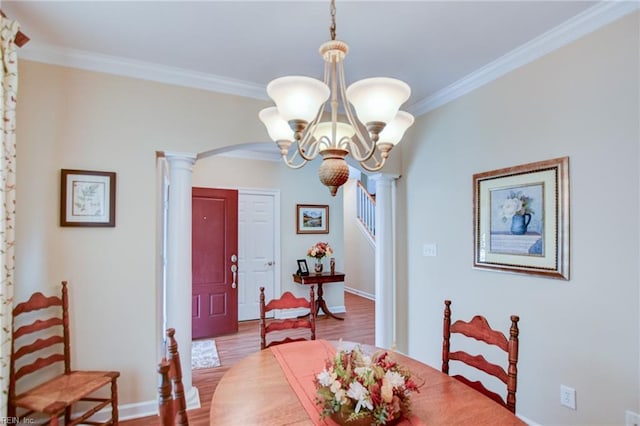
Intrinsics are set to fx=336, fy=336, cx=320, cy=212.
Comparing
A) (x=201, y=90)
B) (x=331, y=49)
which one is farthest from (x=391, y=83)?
(x=201, y=90)

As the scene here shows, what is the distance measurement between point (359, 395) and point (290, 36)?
203 cm

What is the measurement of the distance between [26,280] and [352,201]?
629 cm

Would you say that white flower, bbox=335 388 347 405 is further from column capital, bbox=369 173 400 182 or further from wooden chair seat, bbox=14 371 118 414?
column capital, bbox=369 173 400 182

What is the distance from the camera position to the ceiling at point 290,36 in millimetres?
1861

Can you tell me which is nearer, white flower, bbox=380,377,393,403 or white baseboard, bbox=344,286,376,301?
white flower, bbox=380,377,393,403

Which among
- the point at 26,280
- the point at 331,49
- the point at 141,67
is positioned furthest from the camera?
the point at 141,67

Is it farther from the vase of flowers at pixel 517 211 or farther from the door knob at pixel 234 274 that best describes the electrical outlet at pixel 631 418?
the door knob at pixel 234 274

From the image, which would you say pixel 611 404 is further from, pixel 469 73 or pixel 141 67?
pixel 141 67

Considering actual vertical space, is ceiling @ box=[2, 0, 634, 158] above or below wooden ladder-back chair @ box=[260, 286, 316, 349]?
above

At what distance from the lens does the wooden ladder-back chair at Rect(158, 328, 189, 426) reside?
0.91 m

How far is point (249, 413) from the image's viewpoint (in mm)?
1277

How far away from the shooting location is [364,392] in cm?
108

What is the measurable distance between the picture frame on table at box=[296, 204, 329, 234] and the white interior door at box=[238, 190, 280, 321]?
1.22 feet

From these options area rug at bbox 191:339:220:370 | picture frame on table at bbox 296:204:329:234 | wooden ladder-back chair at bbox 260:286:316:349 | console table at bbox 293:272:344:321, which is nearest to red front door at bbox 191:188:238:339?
area rug at bbox 191:339:220:370
